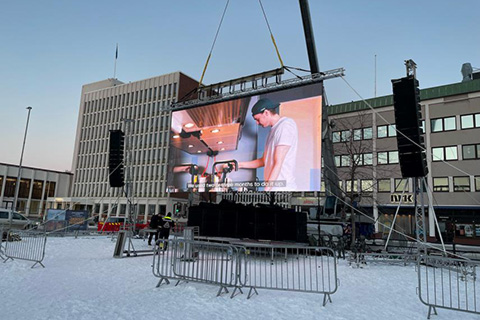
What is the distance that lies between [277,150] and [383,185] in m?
23.2

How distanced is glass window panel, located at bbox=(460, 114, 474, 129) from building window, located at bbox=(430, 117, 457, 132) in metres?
0.67

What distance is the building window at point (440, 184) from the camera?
33.1 m

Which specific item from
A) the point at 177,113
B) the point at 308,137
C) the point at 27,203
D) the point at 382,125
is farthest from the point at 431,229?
the point at 27,203

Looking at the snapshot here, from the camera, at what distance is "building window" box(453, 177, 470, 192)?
3206 centimetres

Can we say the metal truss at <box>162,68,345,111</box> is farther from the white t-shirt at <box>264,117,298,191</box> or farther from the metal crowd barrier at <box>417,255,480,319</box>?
the metal crowd barrier at <box>417,255,480,319</box>

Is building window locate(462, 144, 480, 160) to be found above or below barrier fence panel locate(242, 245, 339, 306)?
above

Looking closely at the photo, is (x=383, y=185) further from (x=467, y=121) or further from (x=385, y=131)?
(x=467, y=121)

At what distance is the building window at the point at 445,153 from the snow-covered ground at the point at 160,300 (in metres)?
28.4

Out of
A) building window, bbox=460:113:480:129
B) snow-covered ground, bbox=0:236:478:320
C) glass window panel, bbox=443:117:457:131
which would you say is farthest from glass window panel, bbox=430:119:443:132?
snow-covered ground, bbox=0:236:478:320

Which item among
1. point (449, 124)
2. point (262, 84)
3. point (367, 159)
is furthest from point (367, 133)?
point (262, 84)

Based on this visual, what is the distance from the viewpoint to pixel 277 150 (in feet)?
59.2

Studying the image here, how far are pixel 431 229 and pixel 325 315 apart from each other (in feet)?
106

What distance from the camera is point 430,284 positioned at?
9312mm

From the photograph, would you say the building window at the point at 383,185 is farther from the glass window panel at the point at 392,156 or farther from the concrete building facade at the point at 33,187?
the concrete building facade at the point at 33,187
